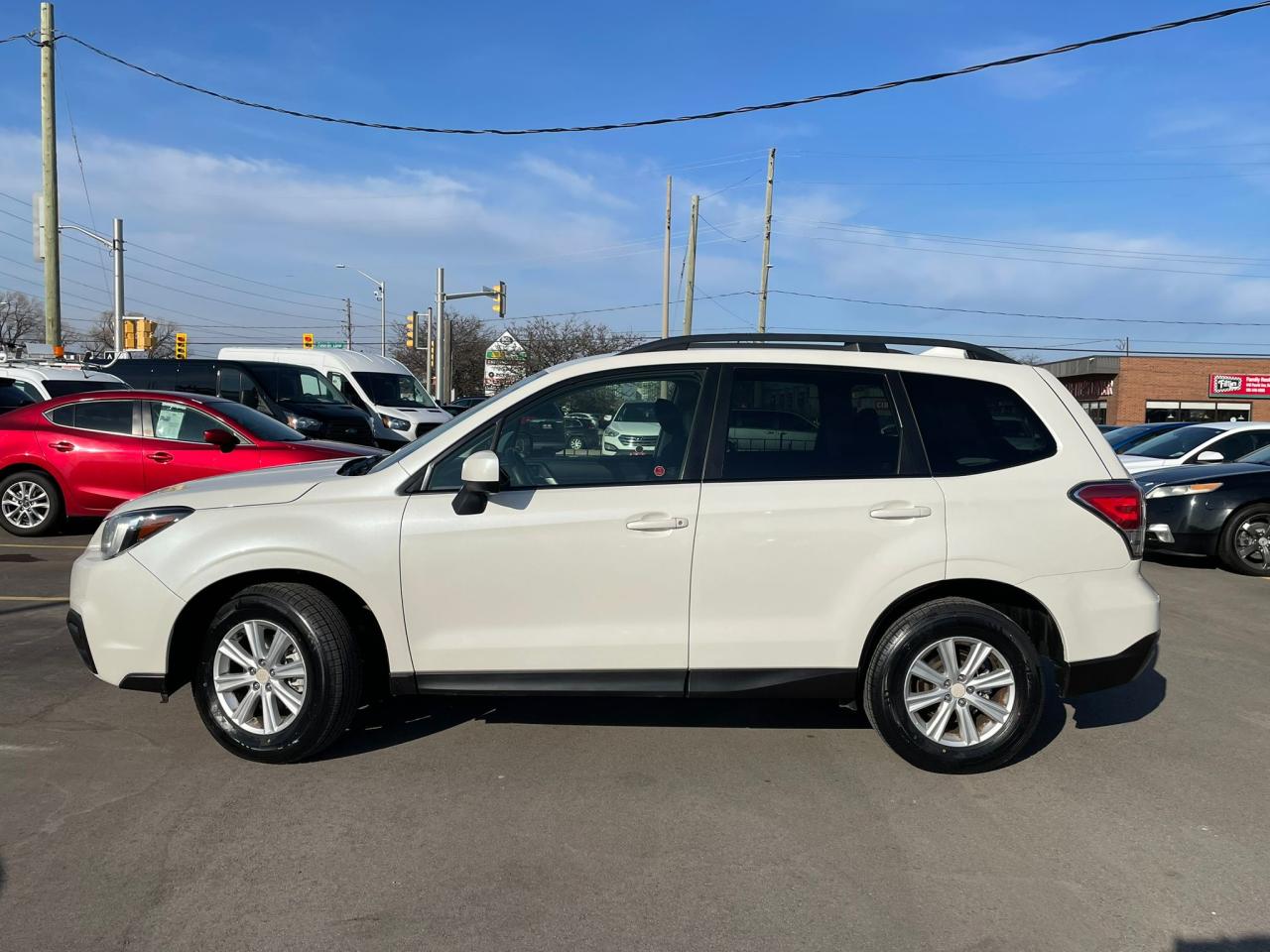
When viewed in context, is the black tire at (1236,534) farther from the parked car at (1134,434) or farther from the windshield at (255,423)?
the windshield at (255,423)

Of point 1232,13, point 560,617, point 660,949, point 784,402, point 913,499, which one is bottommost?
point 660,949

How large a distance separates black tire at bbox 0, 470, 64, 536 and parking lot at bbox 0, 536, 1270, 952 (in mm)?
6156

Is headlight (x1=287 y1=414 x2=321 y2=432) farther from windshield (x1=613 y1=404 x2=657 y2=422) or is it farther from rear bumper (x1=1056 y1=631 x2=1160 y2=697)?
rear bumper (x1=1056 y1=631 x2=1160 y2=697)

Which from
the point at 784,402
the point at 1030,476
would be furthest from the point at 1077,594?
the point at 784,402

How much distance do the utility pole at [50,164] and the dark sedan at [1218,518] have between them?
19313 mm

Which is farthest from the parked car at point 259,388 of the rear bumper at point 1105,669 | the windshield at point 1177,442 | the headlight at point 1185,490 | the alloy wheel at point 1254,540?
the rear bumper at point 1105,669

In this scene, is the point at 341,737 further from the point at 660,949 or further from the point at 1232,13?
the point at 1232,13

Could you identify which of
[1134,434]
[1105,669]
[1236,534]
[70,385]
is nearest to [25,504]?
[70,385]

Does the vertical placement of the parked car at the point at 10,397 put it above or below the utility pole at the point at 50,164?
below

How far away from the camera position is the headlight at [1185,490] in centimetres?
1076

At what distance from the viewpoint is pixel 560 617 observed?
179 inches

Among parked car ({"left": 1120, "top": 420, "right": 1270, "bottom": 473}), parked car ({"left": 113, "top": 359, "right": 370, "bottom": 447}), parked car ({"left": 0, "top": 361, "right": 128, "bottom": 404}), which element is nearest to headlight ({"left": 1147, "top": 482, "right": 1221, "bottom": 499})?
parked car ({"left": 1120, "top": 420, "right": 1270, "bottom": 473})

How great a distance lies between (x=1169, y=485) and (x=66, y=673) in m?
10.1

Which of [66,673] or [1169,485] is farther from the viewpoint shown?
[1169,485]
